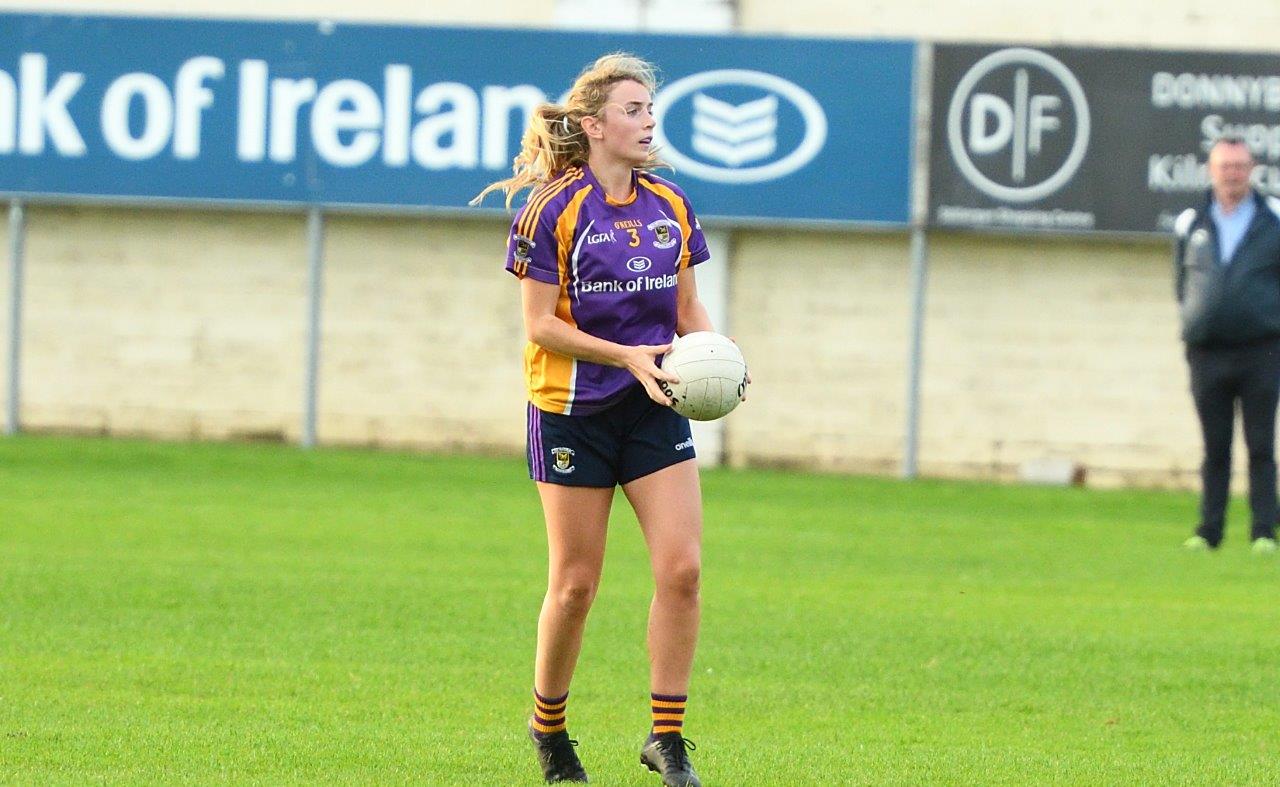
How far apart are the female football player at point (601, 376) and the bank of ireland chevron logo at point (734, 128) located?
13203mm

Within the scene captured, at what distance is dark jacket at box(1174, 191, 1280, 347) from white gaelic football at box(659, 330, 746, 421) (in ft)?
24.0

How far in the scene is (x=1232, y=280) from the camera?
1245cm

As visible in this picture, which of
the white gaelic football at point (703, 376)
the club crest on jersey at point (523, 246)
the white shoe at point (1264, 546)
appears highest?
the club crest on jersey at point (523, 246)

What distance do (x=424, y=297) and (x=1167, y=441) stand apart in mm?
7453

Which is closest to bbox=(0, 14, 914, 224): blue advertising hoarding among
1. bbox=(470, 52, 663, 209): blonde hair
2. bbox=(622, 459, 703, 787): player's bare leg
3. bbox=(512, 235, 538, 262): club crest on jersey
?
bbox=(470, 52, 663, 209): blonde hair

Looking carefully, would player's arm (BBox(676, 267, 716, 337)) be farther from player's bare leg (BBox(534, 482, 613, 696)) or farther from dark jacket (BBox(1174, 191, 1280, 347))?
dark jacket (BBox(1174, 191, 1280, 347))

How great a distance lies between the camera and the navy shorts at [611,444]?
235 inches

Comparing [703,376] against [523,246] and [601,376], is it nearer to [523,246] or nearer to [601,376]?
[601,376]

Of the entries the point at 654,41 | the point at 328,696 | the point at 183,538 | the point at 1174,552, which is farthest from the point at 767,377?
the point at 328,696

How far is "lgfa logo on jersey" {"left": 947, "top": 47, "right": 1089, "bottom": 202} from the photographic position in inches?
738

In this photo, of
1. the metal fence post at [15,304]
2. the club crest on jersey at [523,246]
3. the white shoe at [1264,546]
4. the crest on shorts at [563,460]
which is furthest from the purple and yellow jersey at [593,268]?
the metal fence post at [15,304]

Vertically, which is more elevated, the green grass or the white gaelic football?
the white gaelic football

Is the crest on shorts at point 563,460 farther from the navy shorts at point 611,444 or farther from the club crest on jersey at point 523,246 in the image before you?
the club crest on jersey at point 523,246

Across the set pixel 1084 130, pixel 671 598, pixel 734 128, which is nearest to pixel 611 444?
pixel 671 598
